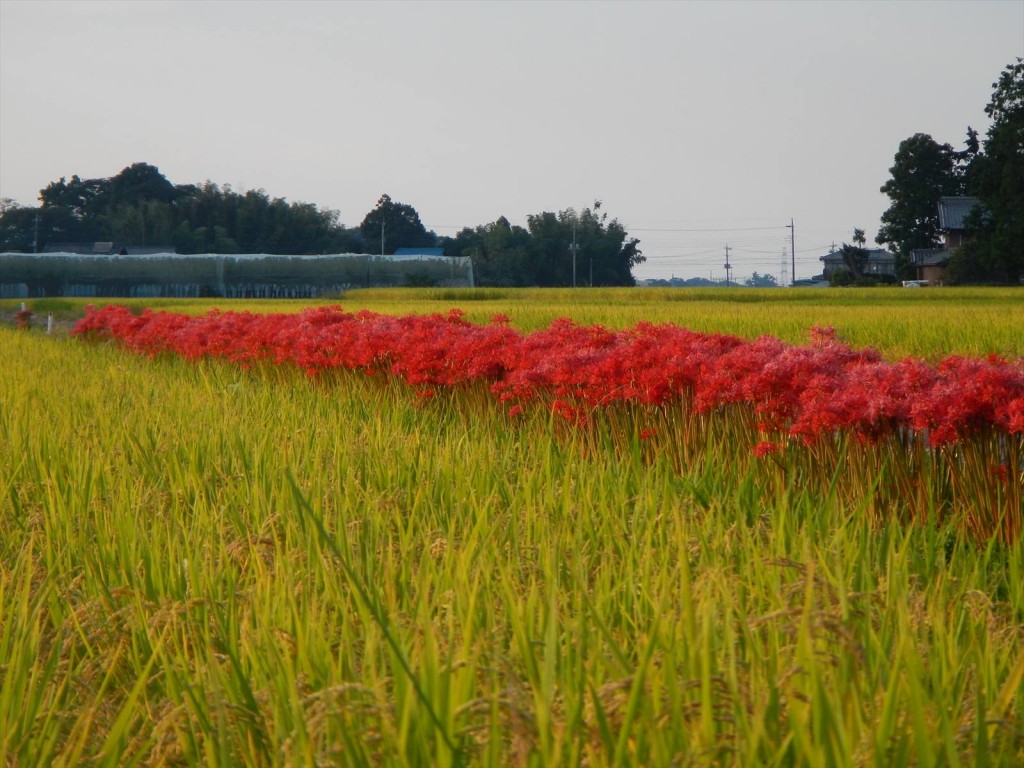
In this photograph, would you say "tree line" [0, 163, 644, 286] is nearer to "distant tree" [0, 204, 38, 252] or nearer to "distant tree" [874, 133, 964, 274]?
"distant tree" [0, 204, 38, 252]

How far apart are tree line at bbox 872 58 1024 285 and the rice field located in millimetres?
30307

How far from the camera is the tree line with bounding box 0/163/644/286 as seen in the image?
195 ft

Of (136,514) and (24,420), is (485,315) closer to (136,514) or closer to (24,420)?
(24,420)

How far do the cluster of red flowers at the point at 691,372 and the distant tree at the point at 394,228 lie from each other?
213 feet

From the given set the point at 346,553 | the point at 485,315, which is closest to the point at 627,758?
the point at 346,553

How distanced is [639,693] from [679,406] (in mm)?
3189

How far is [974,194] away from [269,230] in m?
39.1

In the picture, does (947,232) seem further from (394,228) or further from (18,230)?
(18,230)

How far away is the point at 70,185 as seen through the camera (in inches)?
2805

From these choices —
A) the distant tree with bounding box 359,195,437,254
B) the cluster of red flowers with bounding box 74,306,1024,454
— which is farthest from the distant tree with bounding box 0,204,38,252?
the cluster of red flowers with bounding box 74,306,1024,454

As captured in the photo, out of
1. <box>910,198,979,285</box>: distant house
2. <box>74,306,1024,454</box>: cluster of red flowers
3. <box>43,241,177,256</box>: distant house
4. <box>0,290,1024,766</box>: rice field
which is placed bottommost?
<box>0,290,1024,766</box>: rice field

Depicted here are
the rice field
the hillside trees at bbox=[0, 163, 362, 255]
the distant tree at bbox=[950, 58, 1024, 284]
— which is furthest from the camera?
the hillside trees at bbox=[0, 163, 362, 255]

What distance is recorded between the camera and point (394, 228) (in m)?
72.3

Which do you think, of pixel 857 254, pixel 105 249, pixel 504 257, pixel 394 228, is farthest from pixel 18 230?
pixel 857 254
